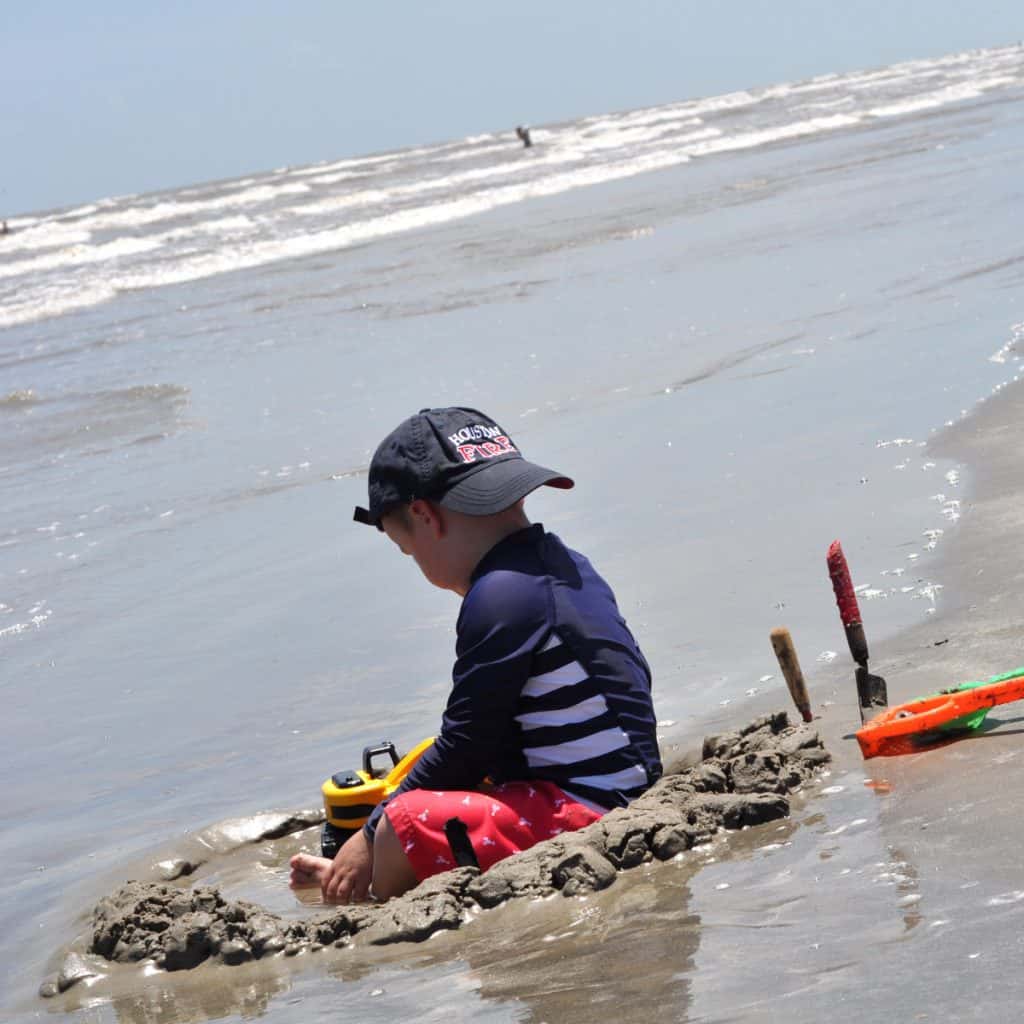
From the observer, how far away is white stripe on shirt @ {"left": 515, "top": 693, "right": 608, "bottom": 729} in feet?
11.2

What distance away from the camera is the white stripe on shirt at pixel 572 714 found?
135 inches

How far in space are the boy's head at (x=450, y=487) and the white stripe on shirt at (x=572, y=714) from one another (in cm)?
38

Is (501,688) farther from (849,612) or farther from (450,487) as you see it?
(849,612)

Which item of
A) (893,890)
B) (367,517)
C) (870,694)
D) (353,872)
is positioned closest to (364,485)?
(367,517)

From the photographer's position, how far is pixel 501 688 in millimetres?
3357

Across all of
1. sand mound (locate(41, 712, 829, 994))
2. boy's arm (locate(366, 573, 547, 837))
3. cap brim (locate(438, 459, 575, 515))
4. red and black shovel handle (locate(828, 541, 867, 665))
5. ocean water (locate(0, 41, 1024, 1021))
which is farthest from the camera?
ocean water (locate(0, 41, 1024, 1021))

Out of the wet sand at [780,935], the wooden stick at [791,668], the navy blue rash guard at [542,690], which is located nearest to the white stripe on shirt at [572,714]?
the navy blue rash guard at [542,690]

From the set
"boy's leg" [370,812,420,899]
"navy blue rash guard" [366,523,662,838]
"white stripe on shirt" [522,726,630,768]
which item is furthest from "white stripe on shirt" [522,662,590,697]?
"boy's leg" [370,812,420,899]

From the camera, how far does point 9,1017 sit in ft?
10.5

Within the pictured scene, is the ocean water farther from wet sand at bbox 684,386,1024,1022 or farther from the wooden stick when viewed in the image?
the wooden stick

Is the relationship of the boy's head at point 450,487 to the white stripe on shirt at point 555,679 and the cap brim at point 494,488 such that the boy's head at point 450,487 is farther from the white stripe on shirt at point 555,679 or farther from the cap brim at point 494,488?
the white stripe on shirt at point 555,679

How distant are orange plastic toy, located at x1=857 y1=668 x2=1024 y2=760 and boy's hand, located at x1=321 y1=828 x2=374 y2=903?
114cm

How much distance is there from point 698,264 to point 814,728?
10.8 meters

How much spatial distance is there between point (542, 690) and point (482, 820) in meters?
0.30
